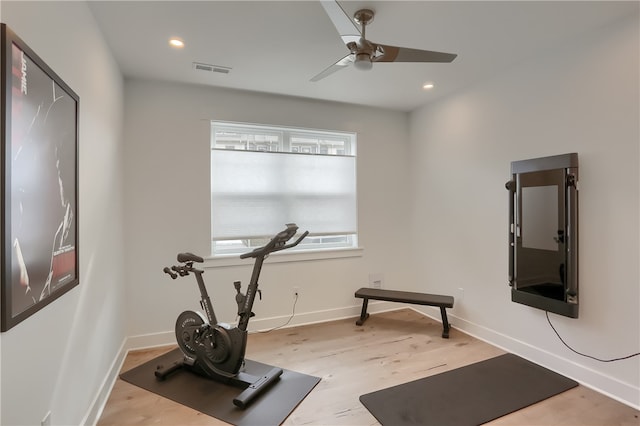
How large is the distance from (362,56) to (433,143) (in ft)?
7.41

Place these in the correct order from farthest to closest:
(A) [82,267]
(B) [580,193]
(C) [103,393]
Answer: (B) [580,193], (C) [103,393], (A) [82,267]

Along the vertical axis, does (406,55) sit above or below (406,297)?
above

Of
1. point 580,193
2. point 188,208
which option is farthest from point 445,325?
point 188,208

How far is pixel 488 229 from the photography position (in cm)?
323

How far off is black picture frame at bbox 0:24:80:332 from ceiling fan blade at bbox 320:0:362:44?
4.22ft

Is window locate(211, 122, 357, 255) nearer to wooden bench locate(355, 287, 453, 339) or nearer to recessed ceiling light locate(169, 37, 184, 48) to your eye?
wooden bench locate(355, 287, 453, 339)

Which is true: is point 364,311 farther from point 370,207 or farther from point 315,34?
point 315,34

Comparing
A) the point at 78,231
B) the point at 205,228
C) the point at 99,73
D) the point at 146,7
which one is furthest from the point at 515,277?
the point at 99,73

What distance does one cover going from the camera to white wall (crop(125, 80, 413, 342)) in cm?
315

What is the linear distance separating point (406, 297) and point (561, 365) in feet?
4.70

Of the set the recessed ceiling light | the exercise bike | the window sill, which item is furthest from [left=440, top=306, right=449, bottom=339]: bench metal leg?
the recessed ceiling light

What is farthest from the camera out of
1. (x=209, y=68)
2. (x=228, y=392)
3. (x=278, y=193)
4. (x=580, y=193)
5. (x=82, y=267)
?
(x=278, y=193)

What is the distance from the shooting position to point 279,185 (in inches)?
145

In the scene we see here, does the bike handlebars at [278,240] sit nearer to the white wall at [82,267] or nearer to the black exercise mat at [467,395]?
the white wall at [82,267]
